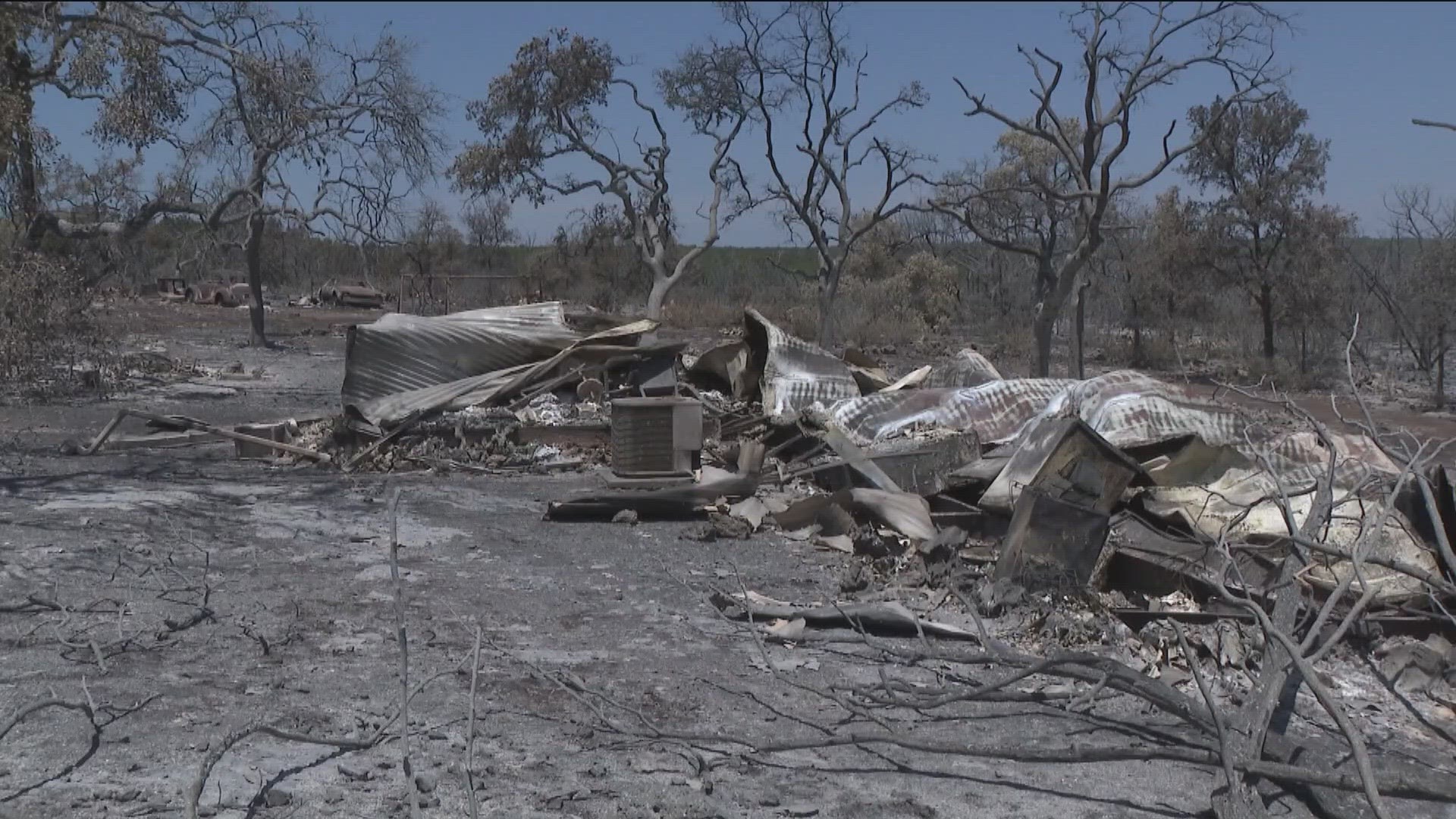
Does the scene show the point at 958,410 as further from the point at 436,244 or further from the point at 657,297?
the point at 436,244

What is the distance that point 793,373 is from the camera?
12.2 m

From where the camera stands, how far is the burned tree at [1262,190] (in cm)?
2356

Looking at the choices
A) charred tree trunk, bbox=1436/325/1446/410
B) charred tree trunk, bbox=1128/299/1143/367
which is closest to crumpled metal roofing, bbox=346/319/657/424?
charred tree trunk, bbox=1436/325/1446/410

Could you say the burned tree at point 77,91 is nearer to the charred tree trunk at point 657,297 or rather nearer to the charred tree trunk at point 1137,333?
the charred tree trunk at point 657,297

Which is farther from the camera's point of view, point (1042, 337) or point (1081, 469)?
point (1042, 337)

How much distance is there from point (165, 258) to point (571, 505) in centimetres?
4145

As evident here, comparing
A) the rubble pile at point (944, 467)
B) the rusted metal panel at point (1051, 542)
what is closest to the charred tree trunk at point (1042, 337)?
the rubble pile at point (944, 467)

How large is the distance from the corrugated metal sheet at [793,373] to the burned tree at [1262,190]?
14.0m

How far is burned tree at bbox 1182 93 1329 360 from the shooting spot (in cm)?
2356

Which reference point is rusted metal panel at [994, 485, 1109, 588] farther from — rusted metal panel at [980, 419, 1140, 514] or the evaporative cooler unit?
the evaporative cooler unit

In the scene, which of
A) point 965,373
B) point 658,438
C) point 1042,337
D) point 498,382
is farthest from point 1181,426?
point 1042,337

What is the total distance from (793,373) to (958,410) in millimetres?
2236

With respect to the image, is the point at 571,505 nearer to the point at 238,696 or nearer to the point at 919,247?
the point at 238,696

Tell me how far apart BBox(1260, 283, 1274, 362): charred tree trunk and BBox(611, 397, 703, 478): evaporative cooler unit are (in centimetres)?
1758
